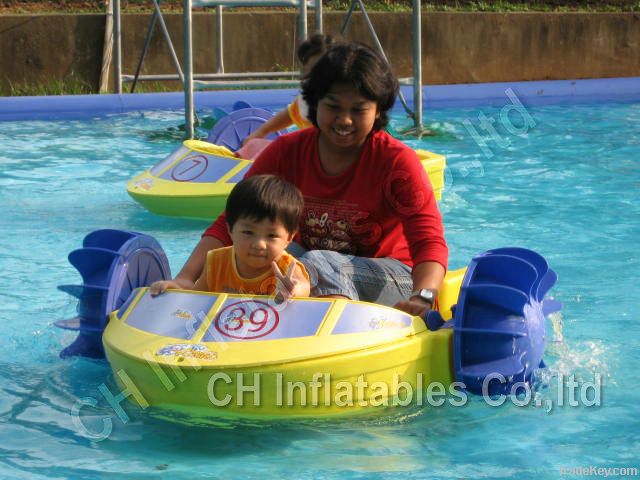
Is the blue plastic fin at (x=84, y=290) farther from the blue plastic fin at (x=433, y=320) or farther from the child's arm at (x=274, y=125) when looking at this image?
the child's arm at (x=274, y=125)

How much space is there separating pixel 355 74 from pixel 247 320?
2.41 feet

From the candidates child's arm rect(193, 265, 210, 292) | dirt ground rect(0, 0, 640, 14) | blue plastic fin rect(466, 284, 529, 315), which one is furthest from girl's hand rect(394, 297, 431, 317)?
dirt ground rect(0, 0, 640, 14)

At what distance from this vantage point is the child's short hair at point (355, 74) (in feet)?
9.73

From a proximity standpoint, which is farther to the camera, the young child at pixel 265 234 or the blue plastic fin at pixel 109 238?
the blue plastic fin at pixel 109 238

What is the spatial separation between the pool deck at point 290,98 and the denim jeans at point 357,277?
16.9 ft

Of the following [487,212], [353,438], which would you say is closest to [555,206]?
[487,212]

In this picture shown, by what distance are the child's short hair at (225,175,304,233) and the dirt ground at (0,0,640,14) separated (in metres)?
6.92

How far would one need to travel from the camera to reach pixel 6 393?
10.1 feet

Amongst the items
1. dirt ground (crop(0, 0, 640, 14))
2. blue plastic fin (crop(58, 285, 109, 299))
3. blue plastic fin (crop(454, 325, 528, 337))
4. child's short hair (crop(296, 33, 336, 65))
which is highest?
child's short hair (crop(296, 33, 336, 65))

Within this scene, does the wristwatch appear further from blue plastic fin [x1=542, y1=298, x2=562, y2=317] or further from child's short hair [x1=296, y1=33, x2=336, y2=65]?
child's short hair [x1=296, y1=33, x2=336, y2=65]

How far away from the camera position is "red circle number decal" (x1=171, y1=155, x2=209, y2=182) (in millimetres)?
5051

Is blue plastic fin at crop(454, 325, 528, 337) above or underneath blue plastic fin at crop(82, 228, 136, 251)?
underneath

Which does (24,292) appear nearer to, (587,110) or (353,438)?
(353,438)

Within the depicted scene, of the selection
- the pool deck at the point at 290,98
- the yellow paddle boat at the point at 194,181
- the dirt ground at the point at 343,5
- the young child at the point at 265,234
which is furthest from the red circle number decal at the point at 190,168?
the dirt ground at the point at 343,5
